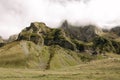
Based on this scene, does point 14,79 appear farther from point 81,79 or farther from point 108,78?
point 108,78

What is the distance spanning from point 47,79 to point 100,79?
1550 centimetres

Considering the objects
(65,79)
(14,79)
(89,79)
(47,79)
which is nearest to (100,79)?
(89,79)

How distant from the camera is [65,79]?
8031 cm

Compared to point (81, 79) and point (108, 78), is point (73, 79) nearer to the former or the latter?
point (81, 79)

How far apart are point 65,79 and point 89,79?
7079 mm

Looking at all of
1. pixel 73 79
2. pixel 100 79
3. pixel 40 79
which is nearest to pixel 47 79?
pixel 40 79

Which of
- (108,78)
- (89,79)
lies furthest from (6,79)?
(108,78)

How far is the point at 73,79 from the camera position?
261ft

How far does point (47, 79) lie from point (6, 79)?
11884 mm

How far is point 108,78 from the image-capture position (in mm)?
81188

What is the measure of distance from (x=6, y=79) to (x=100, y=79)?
27.2 m

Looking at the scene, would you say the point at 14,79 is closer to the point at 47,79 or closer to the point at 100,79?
the point at 47,79

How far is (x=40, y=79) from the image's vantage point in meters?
80.2

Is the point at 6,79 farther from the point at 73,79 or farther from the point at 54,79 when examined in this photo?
A: the point at 73,79
